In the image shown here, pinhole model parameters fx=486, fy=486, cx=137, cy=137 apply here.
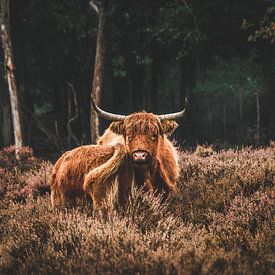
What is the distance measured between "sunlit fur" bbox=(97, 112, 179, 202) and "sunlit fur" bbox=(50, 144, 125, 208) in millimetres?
181

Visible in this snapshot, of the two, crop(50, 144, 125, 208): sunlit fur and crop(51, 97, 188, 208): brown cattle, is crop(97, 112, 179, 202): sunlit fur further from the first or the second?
crop(50, 144, 125, 208): sunlit fur

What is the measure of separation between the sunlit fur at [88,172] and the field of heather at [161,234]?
0.76 ft

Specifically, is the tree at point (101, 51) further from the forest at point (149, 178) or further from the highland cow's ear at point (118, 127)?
the highland cow's ear at point (118, 127)

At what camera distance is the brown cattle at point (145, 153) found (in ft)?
18.5

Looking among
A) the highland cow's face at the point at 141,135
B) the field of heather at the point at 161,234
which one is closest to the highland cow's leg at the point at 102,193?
the field of heather at the point at 161,234

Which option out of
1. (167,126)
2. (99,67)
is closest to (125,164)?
(167,126)

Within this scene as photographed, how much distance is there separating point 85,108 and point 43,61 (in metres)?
3.53

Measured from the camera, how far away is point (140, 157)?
17.7ft

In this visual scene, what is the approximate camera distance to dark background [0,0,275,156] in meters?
17.0

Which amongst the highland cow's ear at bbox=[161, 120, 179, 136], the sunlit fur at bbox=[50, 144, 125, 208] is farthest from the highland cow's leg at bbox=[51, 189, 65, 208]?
the highland cow's ear at bbox=[161, 120, 179, 136]

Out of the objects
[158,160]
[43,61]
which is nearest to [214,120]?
[43,61]

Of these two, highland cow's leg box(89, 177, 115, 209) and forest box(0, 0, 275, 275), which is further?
highland cow's leg box(89, 177, 115, 209)

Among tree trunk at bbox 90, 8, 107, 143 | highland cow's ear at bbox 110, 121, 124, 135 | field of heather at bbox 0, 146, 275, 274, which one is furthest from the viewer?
tree trunk at bbox 90, 8, 107, 143

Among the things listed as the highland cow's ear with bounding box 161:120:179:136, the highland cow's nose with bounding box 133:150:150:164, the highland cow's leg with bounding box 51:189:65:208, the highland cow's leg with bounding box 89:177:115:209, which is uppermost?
the highland cow's ear with bounding box 161:120:179:136
